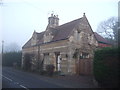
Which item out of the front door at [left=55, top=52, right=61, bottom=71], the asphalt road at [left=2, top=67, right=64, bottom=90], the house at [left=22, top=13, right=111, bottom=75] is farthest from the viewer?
the front door at [left=55, top=52, right=61, bottom=71]

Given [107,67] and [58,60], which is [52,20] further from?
[107,67]

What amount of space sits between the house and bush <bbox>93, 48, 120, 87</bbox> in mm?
6463

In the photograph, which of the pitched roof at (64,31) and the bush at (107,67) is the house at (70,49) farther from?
the bush at (107,67)

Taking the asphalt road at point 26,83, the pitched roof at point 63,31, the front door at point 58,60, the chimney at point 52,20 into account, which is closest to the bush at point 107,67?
the asphalt road at point 26,83

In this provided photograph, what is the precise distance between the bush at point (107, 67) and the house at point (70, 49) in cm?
646

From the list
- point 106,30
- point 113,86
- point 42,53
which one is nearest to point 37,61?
point 42,53

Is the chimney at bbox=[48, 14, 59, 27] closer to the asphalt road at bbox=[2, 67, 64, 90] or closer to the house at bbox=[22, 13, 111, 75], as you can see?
the house at bbox=[22, 13, 111, 75]

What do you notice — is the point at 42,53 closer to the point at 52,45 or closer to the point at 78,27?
the point at 52,45

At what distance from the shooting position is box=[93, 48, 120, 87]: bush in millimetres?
12419

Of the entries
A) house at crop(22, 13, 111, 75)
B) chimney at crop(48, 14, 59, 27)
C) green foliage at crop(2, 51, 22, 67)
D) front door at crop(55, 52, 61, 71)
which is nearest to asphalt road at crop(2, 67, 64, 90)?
house at crop(22, 13, 111, 75)

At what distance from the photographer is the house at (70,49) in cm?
2370

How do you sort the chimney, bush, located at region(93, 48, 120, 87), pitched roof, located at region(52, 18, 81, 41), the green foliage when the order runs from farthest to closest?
1. the green foliage
2. the chimney
3. pitched roof, located at region(52, 18, 81, 41)
4. bush, located at region(93, 48, 120, 87)

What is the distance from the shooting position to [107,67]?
43.0 ft

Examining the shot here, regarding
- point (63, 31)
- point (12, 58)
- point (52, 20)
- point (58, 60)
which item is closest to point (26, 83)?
point (58, 60)
